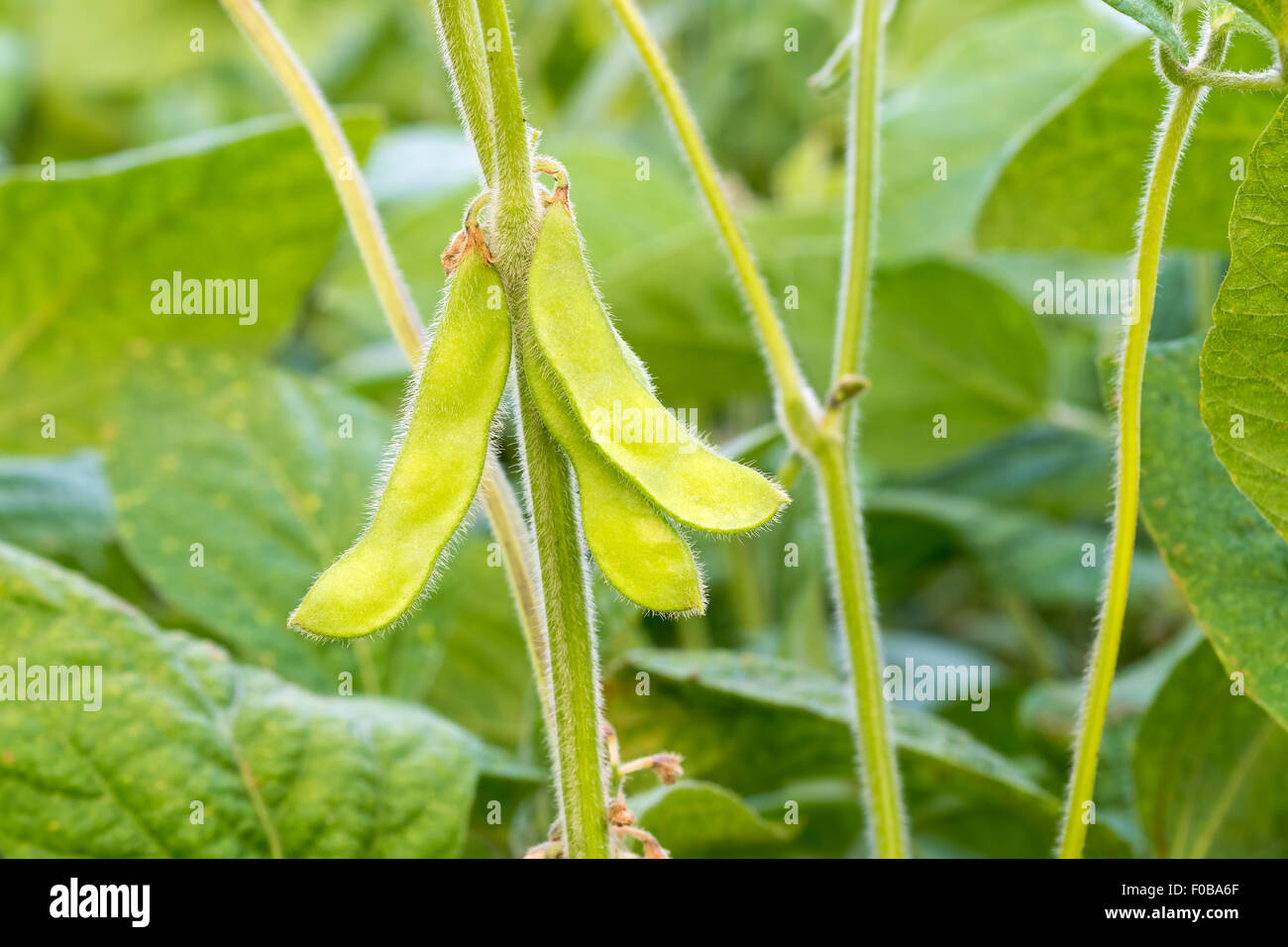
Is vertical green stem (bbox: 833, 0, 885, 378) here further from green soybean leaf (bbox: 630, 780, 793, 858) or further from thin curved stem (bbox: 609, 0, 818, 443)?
green soybean leaf (bbox: 630, 780, 793, 858)

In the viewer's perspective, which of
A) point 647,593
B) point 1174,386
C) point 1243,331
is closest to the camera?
point 647,593

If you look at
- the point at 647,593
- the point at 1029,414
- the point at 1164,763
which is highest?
the point at 1029,414

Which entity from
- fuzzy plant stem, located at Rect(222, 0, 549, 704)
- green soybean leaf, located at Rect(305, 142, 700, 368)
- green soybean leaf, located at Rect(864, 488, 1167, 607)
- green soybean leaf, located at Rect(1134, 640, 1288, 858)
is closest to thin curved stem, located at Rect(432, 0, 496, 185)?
fuzzy plant stem, located at Rect(222, 0, 549, 704)

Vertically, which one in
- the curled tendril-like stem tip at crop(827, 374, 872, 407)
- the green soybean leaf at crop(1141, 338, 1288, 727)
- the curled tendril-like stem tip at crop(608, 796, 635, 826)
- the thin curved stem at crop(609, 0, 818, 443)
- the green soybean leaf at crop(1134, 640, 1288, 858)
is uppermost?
the thin curved stem at crop(609, 0, 818, 443)

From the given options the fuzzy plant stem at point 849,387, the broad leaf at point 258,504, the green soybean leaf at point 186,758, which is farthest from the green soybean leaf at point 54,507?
the fuzzy plant stem at point 849,387

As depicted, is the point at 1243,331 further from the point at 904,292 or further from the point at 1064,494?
the point at 1064,494

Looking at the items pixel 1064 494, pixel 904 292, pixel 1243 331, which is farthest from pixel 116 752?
pixel 1064 494
